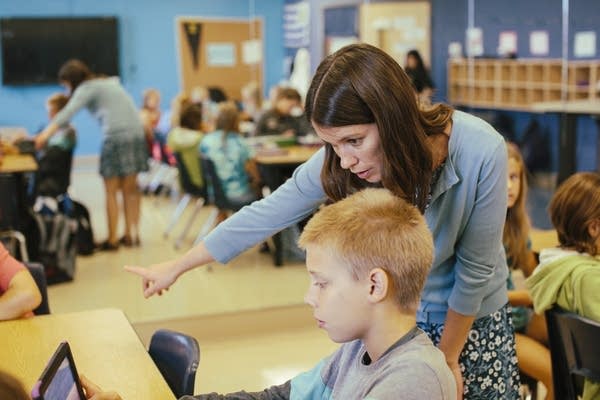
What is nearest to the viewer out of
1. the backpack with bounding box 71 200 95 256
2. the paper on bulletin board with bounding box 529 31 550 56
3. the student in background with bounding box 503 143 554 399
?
the student in background with bounding box 503 143 554 399

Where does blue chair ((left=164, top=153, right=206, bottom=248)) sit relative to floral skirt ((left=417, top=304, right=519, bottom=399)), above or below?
below

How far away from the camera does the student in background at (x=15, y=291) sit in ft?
8.15

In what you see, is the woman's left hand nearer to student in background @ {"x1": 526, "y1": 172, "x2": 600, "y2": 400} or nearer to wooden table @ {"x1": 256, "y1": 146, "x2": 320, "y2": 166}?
student in background @ {"x1": 526, "y1": 172, "x2": 600, "y2": 400}

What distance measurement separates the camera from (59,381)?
1433mm

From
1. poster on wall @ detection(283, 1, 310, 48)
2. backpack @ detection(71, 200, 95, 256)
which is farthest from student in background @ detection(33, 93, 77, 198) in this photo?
poster on wall @ detection(283, 1, 310, 48)

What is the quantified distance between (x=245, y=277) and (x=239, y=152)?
2.82 feet

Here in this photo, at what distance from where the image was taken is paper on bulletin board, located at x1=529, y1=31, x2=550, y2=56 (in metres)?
5.55

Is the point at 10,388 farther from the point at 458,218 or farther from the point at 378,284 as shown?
the point at 458,218

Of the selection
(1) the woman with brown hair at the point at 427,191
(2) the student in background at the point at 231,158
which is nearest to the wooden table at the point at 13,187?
(2) the student in background at the point at 231,158

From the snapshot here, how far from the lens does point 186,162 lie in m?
5.99

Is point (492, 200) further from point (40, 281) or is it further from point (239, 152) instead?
point (239, 152)

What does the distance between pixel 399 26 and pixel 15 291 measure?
12.5 ft

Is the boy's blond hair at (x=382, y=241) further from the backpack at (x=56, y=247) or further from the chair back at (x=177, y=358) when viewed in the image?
the backpack at (x=56, y=247)

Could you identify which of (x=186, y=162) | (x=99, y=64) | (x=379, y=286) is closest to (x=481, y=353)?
(x=379, y=286)
